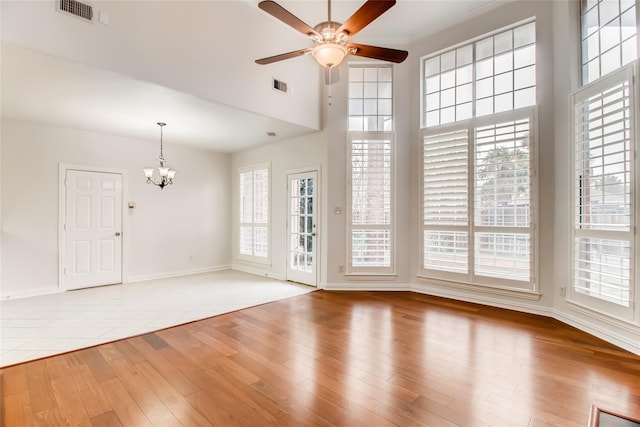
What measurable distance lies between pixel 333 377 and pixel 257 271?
4.22 meters

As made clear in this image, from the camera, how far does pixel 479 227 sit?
4.13 meters

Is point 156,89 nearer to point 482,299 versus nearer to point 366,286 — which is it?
point 366,286

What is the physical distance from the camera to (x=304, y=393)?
204cm

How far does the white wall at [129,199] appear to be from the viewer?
438cm

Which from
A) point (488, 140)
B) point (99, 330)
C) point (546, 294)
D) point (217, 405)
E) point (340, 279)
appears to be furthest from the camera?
point (340, 279)

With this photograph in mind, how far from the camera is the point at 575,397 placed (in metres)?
2.03

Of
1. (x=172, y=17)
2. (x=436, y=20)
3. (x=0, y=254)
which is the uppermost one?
(x=436, y=20)

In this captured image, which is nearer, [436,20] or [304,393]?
[304,393]

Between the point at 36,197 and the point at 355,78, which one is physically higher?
the point at 355,78

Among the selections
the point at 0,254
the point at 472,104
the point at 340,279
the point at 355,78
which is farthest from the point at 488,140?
the point at 0,254

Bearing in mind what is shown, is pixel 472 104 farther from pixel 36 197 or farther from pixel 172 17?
pixel 36 197

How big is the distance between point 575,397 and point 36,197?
22.3ft

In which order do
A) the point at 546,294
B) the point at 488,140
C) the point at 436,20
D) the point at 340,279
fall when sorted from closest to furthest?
the point at 546,294
the point at 488,140
the point at 436,20
the point at 340,279

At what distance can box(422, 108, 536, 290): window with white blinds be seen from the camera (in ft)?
12.5
